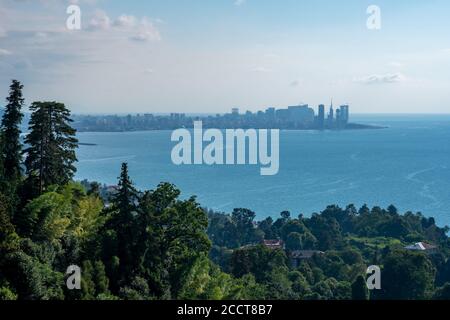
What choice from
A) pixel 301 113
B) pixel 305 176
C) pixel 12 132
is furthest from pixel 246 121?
pixel 12 132

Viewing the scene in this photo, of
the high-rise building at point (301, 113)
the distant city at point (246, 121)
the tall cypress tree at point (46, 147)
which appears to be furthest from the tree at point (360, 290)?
the high-rise building at point (301, 113)

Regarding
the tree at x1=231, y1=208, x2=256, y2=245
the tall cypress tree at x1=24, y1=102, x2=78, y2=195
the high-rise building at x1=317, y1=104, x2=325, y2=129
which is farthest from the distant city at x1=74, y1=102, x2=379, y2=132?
the tall cypress tree at x1=24, y1=102, x2=78, y2=195

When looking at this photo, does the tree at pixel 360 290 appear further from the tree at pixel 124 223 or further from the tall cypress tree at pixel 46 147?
the tall cypress tree at pixel 46 147

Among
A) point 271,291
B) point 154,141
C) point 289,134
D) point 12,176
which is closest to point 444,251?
point 271,291

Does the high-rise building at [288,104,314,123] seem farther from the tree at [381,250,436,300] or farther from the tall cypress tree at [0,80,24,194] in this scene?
the tall cypress tree at [0,80,24,194]

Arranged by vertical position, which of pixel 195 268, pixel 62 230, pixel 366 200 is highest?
pixel 62 230

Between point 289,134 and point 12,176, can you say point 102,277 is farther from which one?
point 289,134
